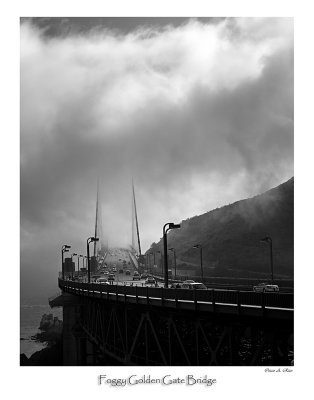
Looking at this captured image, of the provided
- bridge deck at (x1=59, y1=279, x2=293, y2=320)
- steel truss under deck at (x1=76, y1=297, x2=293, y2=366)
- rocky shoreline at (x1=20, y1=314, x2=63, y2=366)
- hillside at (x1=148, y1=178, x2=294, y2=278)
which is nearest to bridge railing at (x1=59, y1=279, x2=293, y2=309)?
bridge deck at (x1=59, y1=279, x2=293, y2=320)

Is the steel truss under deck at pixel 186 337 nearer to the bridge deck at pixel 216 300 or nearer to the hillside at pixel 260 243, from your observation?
the bridge deck at pixel 216 300

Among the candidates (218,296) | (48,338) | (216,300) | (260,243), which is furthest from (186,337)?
(260,243)

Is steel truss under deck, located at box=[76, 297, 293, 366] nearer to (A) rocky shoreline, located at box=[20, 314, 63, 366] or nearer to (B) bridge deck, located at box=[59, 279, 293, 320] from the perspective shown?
(B) bridge deck, located at box=[59, 279, 293, 320]

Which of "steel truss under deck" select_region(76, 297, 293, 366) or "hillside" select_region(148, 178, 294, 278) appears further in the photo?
"hillside" select_region(148, 178, 294, 278)

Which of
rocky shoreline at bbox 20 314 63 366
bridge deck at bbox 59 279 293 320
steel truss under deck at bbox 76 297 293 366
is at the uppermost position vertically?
bridge deck at bbox 59 279 293 320

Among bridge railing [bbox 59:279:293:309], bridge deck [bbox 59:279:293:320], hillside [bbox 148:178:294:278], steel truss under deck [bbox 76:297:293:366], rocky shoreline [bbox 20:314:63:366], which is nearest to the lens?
bridge deck [bbox 59:279:293:320]

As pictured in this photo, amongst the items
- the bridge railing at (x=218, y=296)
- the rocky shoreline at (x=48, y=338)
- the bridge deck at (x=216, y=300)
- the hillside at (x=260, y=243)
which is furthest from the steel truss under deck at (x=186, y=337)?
the hillside at (x=260, y=243)

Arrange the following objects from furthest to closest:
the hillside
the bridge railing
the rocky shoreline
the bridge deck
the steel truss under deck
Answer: the hillside < the rocky shoreline < the steel truss under deck < the bridge railing < the bridge deck

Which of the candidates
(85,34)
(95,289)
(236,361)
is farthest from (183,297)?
(95,289)

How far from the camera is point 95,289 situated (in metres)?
57.7

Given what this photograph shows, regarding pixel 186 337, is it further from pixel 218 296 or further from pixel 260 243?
pixel 260 243
